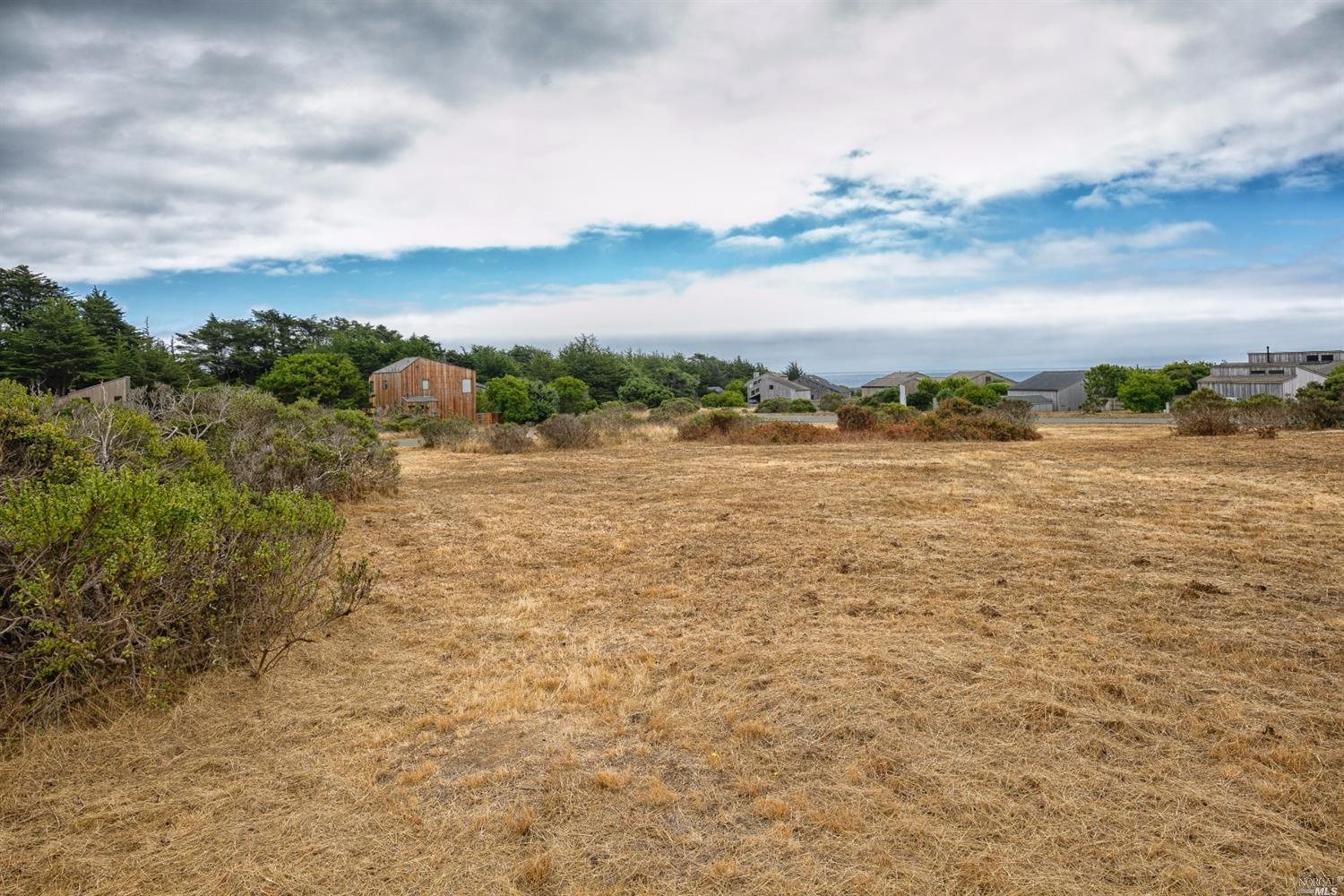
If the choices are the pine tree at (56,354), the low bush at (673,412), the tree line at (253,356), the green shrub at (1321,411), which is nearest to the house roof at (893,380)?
the tree line at (253,356)

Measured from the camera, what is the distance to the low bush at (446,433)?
18.2 meters

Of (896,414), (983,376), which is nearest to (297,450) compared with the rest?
(896,414)

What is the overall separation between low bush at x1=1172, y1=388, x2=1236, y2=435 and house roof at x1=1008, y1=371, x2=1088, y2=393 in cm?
4274

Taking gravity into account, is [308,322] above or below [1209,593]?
above

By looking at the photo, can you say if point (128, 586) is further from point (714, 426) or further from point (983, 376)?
point (983, 376)

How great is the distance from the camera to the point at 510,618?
452 centimetres

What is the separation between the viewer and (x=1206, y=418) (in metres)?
17.0

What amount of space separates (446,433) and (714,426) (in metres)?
7.87

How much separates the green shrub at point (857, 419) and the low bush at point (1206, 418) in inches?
308

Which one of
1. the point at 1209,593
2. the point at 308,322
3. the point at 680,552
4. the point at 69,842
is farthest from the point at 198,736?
the point at 308,322

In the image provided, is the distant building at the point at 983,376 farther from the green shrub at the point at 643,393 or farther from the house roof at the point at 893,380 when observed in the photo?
the green shrub at the point at 643,393

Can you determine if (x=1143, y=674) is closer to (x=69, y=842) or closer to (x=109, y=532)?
(x=69, y=842)

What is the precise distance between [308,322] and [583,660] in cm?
5426

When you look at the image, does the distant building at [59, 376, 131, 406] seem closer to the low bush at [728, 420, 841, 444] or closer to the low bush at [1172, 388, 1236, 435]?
the low bush at [728, 420, 841, 444]
